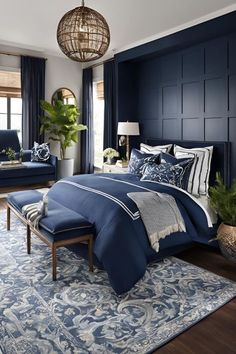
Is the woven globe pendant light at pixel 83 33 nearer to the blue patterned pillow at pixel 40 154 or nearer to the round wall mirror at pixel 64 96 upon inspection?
the blue patterned pillow at pixel 40 154

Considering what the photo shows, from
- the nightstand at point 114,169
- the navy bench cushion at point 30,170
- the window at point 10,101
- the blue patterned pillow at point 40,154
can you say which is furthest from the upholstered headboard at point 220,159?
the window at point 10,101

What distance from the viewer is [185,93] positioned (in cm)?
480

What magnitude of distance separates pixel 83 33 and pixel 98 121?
188 inches

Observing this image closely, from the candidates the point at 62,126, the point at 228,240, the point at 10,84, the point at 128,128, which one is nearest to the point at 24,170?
the point at 62,126

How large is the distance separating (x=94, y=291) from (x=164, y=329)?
2.26 ft

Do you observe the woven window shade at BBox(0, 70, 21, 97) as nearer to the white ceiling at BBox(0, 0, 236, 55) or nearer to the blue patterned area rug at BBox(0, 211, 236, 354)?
the white ceiling at BBox(0, 0, 236, 55)

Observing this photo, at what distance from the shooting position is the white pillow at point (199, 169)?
3.96 meters

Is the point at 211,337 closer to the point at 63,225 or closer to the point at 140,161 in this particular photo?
the point at 63,225

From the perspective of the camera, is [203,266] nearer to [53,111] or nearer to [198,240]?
[198,240]

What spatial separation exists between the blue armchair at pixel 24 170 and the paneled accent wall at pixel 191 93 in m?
1.92

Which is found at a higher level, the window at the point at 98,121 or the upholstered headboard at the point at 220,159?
the window at the point at 98,121

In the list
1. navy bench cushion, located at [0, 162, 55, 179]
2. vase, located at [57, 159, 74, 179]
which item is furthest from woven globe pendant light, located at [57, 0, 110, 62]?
vase, located at [57, 159, 74, 179]

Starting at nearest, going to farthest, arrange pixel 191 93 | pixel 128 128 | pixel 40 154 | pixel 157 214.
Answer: pixel 157 214, pixel 191 93, pixel 128 128, pixel 40 154

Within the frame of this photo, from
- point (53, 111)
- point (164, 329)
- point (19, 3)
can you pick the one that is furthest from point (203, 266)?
point (53, 111)
